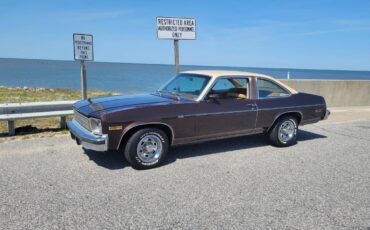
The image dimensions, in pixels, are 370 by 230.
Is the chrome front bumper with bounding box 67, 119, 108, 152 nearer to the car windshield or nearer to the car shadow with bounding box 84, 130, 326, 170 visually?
the car shadow with bounding box 84, 130, 326, 170

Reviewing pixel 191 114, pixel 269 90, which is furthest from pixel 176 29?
pixel 191 114

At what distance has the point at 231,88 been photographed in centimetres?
641

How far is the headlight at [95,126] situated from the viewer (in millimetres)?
4766

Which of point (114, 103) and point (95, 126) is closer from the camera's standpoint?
point (95, 126)

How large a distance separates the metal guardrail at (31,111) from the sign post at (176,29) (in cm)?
294

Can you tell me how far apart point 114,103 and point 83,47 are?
3.27 metres

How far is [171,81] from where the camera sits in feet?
21.9

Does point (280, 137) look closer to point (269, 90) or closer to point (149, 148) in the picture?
point (269, 90)

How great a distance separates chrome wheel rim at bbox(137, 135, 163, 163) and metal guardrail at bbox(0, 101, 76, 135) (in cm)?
313

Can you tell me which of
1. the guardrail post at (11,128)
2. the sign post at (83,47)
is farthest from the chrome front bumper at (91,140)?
the sign post at (83,47)

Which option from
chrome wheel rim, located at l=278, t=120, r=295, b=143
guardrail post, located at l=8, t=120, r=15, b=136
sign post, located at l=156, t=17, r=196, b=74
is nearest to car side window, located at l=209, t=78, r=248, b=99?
chrome wheel rim, located at l=278, t=120, r=295, b=143

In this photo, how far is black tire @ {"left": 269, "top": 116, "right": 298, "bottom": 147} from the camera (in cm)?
659

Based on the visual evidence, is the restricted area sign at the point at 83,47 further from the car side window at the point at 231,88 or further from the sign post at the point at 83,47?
the car side window at the point at 231,88

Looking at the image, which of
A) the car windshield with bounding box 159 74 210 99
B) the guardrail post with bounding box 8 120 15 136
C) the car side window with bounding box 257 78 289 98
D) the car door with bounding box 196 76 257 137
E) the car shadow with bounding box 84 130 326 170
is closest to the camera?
the car shadow with bounding box 84 130 326 170
